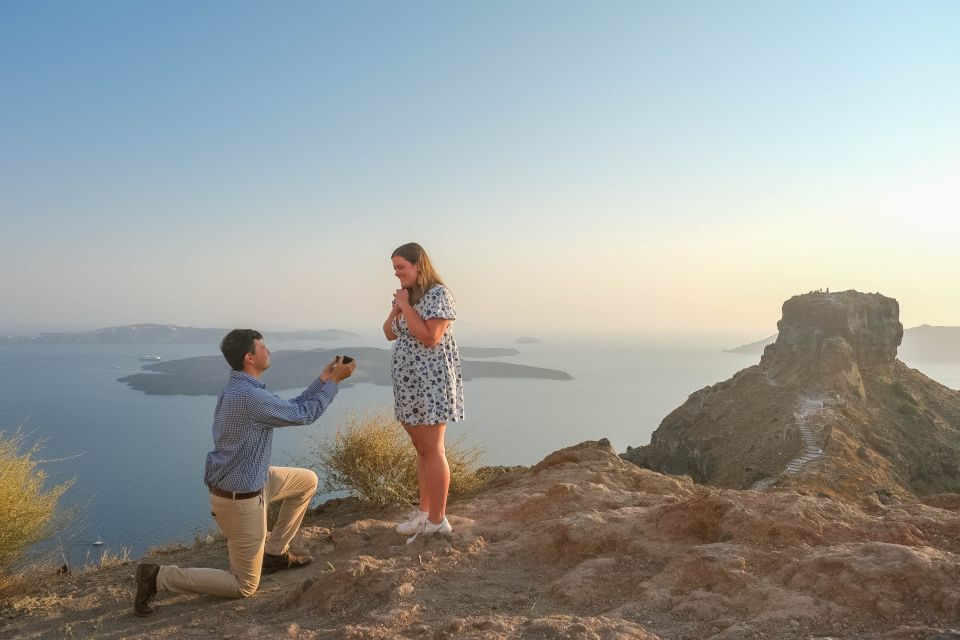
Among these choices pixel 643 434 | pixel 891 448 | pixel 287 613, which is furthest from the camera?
pixel 643 434

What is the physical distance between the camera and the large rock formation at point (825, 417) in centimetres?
2017

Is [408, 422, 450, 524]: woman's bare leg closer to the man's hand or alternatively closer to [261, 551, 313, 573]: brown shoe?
the man's hand

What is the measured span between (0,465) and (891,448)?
87.9 feet

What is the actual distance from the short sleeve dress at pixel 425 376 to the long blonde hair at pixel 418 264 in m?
0.06

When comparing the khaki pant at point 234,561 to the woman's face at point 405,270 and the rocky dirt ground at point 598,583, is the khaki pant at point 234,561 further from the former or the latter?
the woman's face at point 405,270

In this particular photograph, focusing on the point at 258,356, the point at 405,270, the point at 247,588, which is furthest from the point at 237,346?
the point at 247,588

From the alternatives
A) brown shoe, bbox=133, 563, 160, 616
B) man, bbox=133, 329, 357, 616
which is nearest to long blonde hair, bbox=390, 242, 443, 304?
man, bbox=133, 329, 357, 616

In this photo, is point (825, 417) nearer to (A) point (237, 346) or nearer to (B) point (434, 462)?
(B) point (434, 462)

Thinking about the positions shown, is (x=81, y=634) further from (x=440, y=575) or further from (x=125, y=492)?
(x=125, y=492)

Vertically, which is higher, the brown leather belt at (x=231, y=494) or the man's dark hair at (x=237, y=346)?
the man's dark hair at (x=237, y=346)

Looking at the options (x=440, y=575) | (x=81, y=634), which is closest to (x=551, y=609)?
(x=440, y=575)

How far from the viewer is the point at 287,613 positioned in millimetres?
2996

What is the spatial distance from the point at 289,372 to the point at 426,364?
48934 mm

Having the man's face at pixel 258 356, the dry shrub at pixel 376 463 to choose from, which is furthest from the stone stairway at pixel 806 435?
the man's face at pixel 258 356
